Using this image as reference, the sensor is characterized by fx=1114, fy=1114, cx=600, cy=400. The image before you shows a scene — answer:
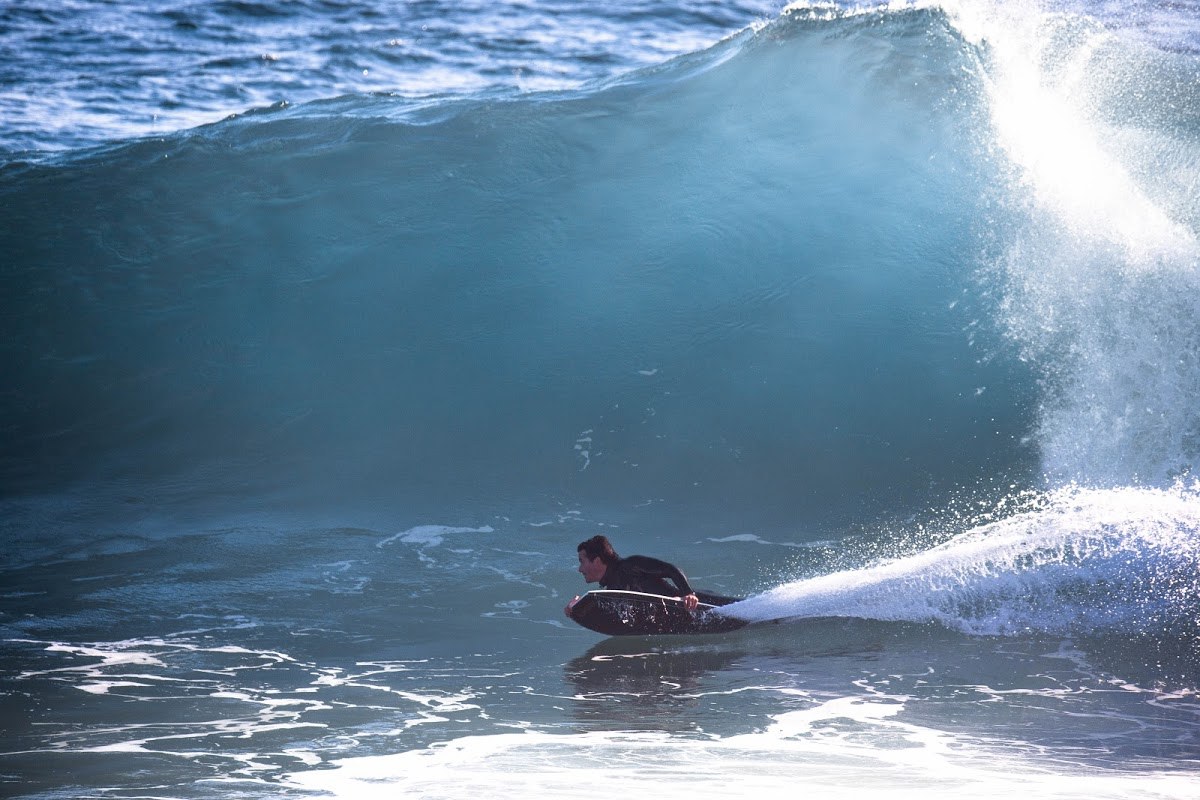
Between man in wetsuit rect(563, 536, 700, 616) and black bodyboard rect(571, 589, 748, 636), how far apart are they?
0.05 metres

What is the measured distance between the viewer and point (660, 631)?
22.7 feet

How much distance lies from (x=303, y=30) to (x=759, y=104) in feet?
26.9

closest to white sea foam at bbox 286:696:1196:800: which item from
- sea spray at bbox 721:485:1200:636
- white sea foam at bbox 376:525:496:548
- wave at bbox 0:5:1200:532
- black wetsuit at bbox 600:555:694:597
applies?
black wetsuit at bbox 600:555:694:597

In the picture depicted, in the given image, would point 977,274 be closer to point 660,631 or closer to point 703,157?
point 703,157

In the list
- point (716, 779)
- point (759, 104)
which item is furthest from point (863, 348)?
point (716, 779)

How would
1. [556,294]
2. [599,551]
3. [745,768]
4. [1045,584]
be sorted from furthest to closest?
1. [556,294]
2. [1045,584]
3. [599,551]
4. [745,768]

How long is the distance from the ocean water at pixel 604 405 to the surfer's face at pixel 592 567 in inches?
16.2

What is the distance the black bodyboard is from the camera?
22.5 ft

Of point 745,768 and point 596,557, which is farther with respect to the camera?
point 596,557

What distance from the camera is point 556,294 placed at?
40.9 ft

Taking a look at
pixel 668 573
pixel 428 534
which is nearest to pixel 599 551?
pixel 668 573

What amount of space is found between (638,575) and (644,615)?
0.82ft

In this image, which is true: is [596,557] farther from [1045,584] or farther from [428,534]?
[1045,584]

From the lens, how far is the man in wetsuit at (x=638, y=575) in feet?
22.3
